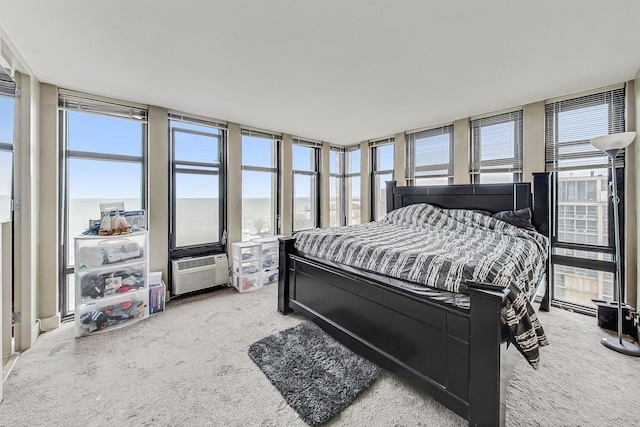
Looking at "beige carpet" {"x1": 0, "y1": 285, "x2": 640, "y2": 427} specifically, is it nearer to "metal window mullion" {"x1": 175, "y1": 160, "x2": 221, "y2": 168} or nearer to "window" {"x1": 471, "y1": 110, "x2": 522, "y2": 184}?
"window" {"x1": 471, "y1": 110, "x2": 522, "y2": 184}

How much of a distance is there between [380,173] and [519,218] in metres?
2.39

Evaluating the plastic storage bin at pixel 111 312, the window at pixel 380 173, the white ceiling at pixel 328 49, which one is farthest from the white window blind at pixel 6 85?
the window at pixel 380 173

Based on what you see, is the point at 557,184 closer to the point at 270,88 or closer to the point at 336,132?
the point at 336,132

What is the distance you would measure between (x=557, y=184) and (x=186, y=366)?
165 inches

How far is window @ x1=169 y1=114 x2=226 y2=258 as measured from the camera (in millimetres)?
3453

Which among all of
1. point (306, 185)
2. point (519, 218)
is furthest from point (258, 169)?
point (519, 218)

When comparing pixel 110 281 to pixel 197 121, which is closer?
pixel 110 281

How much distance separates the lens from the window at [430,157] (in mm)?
3830

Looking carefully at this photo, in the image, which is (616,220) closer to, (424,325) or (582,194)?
(582,194)

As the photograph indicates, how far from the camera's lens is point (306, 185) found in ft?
16.4

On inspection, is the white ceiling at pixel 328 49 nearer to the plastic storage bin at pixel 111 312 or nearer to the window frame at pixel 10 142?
the window frame at pixel 10 142

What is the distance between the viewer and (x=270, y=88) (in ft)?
8.55

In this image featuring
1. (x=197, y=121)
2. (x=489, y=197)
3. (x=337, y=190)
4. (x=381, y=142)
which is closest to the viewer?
(x=489, y=197)

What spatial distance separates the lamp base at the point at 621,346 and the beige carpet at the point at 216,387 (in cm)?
7
